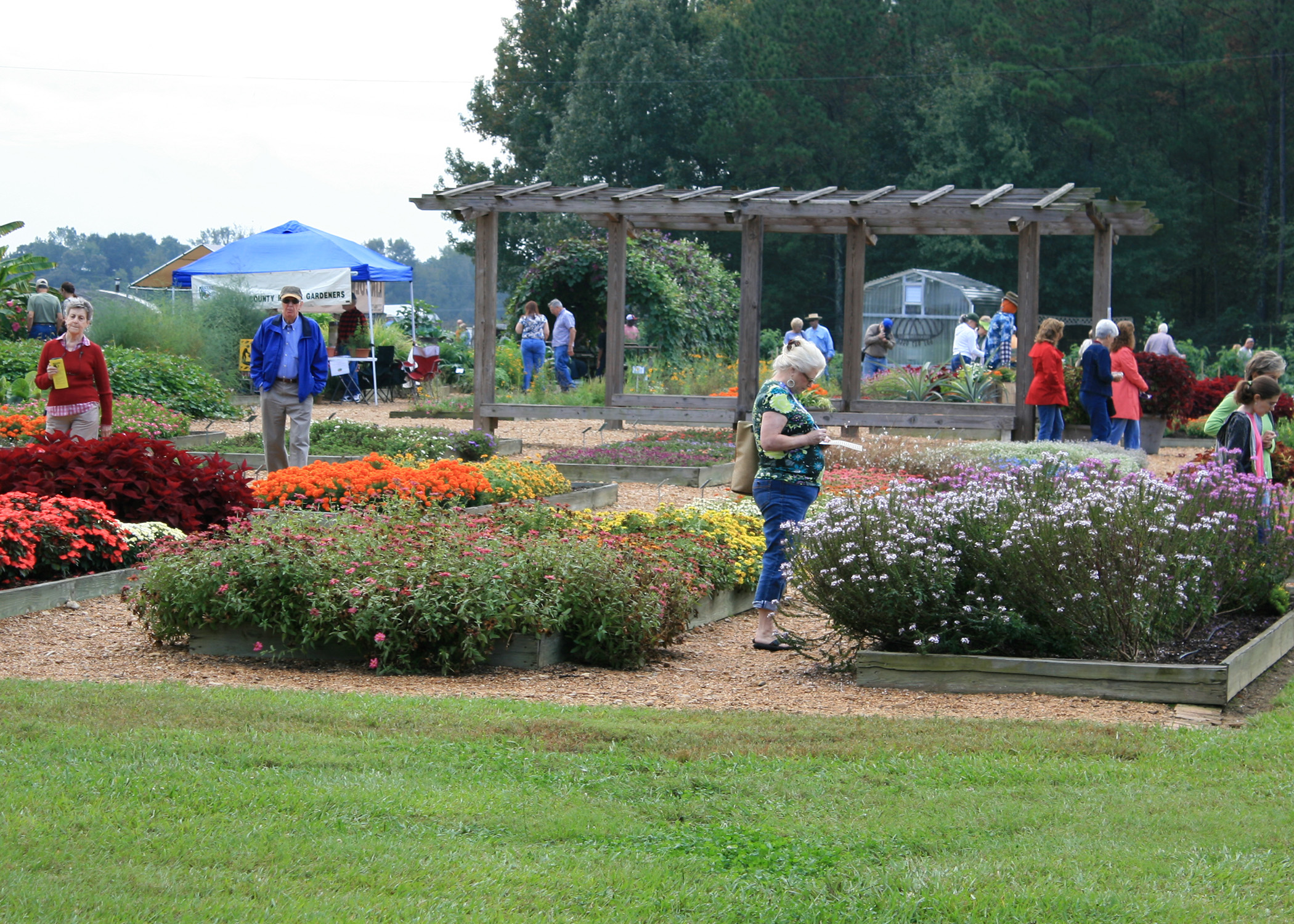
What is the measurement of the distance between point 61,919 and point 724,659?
13.2ft

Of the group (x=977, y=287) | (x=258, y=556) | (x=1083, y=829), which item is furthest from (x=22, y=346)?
(x=977, y=287)

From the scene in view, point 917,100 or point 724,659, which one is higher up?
point 917,100

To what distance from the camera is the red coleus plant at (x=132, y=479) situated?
8.23 metres

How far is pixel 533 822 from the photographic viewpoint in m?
3.76

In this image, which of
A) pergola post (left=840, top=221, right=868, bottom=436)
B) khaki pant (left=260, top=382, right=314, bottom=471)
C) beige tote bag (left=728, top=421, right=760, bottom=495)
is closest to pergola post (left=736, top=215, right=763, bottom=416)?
pergola post (left=840, top=221, right=868, bottom=436)

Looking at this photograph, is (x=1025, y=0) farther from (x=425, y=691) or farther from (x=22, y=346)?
(x=425, y=691)

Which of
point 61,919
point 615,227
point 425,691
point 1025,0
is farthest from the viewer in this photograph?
point 1025,0

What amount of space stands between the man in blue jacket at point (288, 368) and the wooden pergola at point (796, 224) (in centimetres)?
477

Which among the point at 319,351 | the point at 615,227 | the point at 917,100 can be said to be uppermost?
the point at 917,100

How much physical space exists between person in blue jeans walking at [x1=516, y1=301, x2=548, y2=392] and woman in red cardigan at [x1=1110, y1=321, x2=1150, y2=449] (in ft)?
33.9

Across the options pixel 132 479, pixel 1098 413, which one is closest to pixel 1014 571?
pixel 132 479

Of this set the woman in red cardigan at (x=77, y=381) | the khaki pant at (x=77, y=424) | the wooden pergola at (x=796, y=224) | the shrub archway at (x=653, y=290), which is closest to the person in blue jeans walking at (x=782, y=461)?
the woman in red cardigan at (x=77, y=381)

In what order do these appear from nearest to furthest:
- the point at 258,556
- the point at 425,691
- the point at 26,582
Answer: the point at 425,691 → the point at 258,556 → the point at 26,582

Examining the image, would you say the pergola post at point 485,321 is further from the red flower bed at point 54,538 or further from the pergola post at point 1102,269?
the red flower bed at point 54,538
